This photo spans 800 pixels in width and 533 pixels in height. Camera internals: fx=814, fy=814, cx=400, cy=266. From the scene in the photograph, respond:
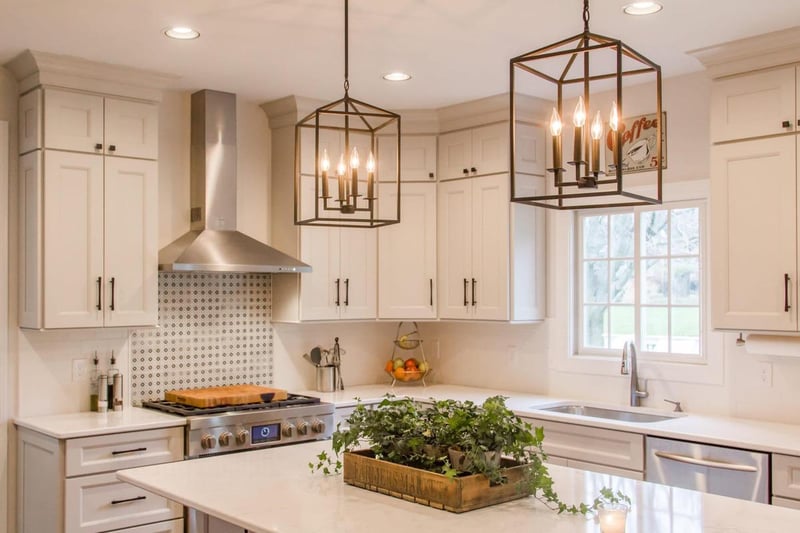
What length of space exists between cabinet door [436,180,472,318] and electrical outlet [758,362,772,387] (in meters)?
1.66

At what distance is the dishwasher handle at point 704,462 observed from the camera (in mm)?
3351

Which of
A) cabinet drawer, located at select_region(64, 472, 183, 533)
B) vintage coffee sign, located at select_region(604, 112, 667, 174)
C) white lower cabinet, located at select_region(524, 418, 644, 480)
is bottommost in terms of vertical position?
cabinet drawer, located at select_region(64, 472, 183, 533)

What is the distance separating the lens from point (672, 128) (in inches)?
170

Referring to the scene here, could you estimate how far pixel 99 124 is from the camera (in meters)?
4.08

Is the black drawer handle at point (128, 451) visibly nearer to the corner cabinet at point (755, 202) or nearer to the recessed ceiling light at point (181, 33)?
the recessed ceiling light at point (181, 33)

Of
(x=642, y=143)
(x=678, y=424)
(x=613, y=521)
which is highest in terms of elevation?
(x=642, y=143)

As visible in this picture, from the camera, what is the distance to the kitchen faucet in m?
4.38

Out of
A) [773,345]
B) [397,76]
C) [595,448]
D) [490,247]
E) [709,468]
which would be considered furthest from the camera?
[490,247]

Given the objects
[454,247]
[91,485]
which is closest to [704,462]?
[454,247]

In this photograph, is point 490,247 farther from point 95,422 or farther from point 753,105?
point 95,422

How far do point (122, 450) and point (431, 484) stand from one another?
204 centimetres

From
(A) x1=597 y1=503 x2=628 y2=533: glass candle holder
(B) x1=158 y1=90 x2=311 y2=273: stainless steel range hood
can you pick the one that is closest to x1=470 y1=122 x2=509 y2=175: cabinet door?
(B) x1=158 y1=90 x2=311 y2=273: stainless steel range hood

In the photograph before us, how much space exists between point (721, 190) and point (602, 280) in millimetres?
1170

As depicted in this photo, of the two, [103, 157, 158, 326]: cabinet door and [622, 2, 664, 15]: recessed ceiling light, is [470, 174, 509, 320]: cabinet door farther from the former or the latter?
[103, 157, 158, 326]: cabinet door
